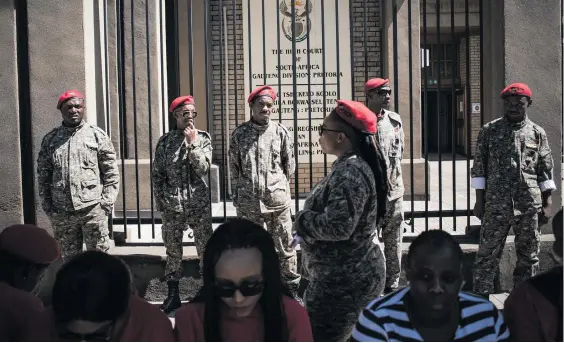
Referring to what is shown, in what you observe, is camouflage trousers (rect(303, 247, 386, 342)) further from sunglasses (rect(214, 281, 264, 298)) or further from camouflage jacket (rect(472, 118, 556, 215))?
camouflage jacket (rect(472, 118, 556, 215))

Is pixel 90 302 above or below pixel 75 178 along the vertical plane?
below

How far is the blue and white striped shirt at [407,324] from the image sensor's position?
2623 mm

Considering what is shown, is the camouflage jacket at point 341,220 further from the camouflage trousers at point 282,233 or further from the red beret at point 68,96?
the red beret at point 68,96

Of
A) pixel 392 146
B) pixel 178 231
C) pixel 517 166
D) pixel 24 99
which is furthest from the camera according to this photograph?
pixel 24 99

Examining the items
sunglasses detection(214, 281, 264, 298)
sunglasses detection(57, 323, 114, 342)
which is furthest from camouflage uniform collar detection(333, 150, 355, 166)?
sunglasses detection(57, 323, 114, 342)

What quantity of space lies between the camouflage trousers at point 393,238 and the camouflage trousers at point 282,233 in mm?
773

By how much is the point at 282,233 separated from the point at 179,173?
99 centimetres

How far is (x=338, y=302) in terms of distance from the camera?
3482 mm

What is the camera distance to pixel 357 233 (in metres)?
3.49

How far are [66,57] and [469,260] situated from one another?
393 centimetres

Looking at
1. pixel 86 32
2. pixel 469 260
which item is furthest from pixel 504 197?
pixel 86 32

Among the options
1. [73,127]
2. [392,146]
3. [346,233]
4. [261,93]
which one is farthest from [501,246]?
[73,127]

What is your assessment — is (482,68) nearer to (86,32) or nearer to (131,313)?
(86,32)

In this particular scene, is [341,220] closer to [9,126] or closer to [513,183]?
[513,183]
